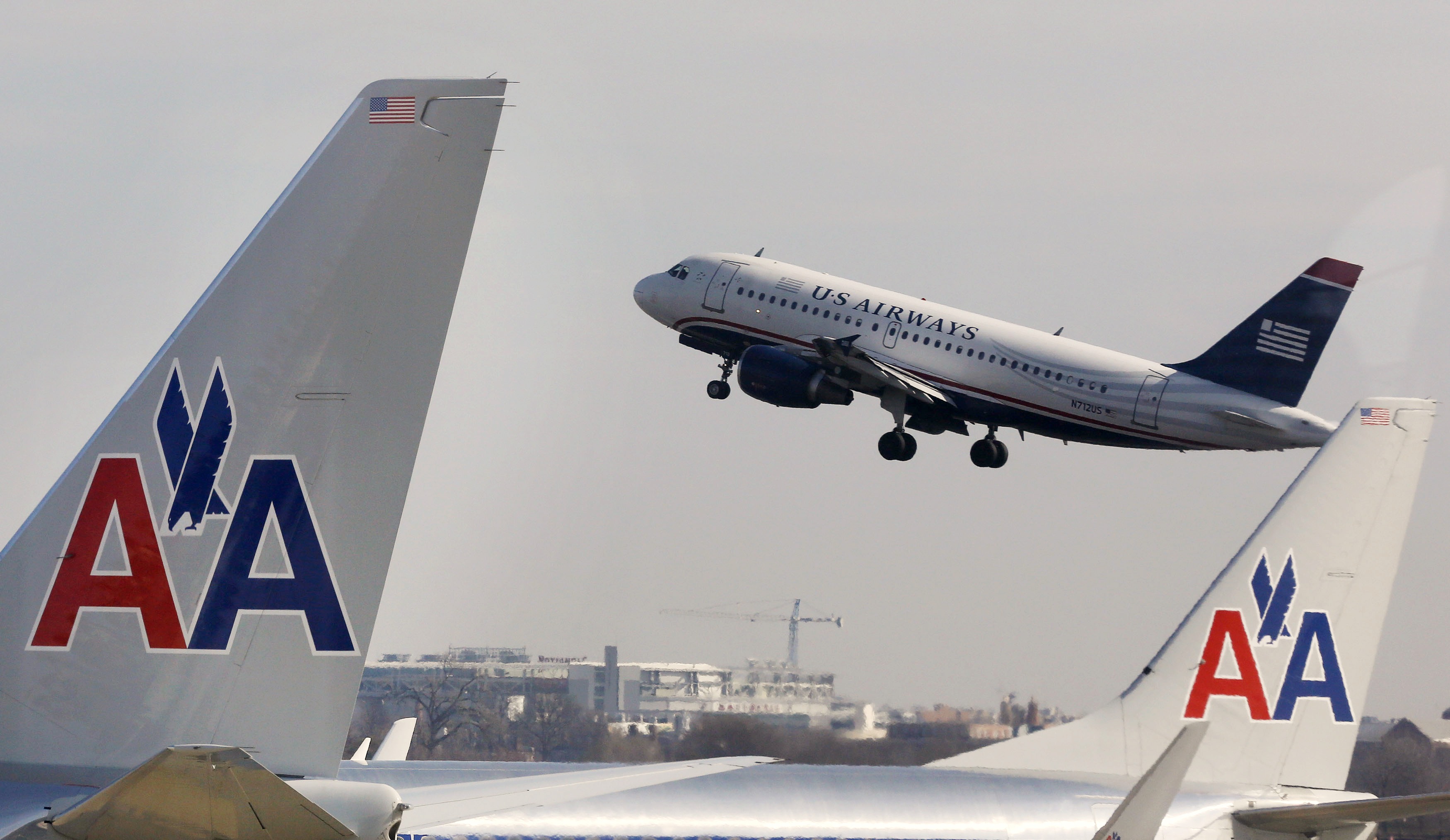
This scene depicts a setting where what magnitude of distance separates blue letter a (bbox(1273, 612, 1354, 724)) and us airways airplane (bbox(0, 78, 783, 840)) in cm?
1184

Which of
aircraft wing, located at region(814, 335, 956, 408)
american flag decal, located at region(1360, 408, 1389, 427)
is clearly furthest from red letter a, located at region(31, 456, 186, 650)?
aircraft wing, located at region(814, 335, 956, 408)

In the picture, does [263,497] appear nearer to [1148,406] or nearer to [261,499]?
[261,499]

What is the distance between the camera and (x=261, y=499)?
7.39 m

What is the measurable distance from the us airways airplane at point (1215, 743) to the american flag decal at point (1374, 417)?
16 millimetres

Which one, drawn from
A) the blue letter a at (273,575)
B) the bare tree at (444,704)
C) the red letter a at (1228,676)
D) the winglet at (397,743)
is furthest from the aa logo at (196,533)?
the bare tree at (444,704)

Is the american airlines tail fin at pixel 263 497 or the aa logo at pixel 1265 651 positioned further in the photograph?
the aa logo at pixel 1265 651

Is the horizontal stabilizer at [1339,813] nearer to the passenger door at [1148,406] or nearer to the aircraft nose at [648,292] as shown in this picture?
the passenger door at [1148,406]

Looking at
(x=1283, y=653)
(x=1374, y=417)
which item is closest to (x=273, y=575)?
(x=1283, y=653)

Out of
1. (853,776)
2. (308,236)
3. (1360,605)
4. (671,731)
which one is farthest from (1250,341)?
(308,236)

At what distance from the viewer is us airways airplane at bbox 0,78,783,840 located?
7312 mm

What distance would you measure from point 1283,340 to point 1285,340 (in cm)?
6

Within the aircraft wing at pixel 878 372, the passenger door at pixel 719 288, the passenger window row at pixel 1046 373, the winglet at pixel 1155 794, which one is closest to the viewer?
the winglet at pixel 1155 794

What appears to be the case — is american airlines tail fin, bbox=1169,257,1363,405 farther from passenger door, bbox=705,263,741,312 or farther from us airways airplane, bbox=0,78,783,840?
us airways airplane, bbox=0,78,783,840

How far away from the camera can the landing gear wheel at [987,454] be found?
3947cm
